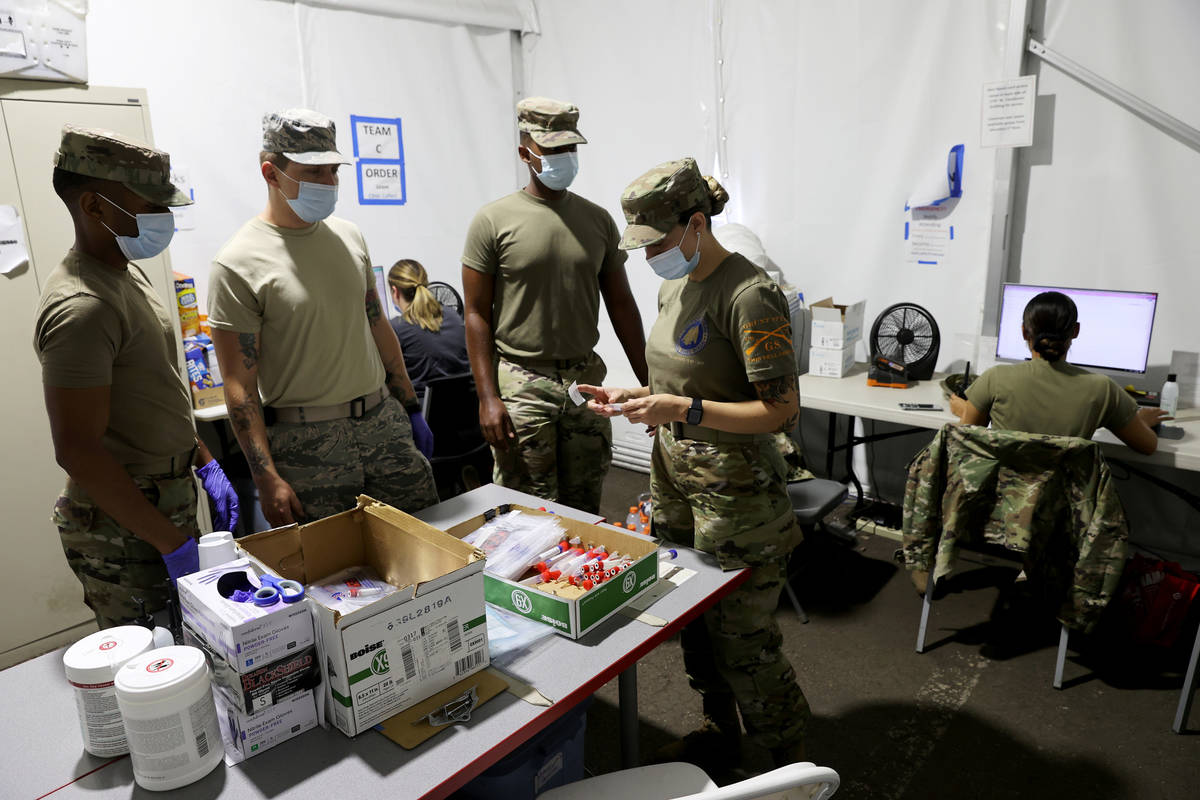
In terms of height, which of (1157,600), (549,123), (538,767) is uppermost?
(549,123)

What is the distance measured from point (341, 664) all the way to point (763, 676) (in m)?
1.04

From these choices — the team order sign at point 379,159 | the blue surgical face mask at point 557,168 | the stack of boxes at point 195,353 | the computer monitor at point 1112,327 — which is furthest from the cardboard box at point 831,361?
the stack of boxes at point 195,353

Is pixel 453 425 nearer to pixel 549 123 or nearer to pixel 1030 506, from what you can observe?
pixel 549 123

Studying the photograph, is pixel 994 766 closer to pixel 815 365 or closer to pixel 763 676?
pixel 763 676

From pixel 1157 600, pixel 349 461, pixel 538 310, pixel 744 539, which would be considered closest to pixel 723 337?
pixel 744 539

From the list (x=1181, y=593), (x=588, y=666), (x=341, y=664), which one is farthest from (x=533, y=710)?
(x=1181, y=593)

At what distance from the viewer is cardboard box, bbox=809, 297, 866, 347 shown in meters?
3.39

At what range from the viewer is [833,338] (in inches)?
134

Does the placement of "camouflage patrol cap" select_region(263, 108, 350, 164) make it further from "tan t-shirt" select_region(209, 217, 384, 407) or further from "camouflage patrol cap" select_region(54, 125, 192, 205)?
"camouflage patrol cap" select_region(54, 125, 192, 205)

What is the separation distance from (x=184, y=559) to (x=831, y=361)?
2.73 metres

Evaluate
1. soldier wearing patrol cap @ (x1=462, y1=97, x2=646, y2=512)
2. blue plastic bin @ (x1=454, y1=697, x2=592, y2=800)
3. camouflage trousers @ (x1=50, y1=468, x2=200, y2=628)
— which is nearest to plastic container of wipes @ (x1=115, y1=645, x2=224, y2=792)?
blue plastic bin @ (x1=454, y1=697, x2=592, y2=800)

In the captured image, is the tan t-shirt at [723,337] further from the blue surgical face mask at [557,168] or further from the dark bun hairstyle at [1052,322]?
the dark bun hairstyle at [1052,322]

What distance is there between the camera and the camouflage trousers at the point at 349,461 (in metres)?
1.94

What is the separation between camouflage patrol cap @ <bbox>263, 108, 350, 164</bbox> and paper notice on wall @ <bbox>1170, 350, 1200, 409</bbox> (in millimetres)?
3110
